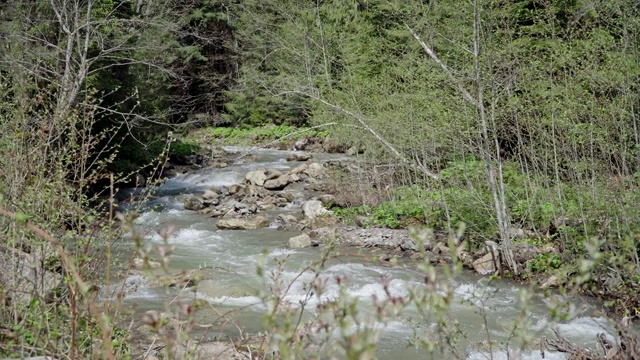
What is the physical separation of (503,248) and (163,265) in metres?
7.27

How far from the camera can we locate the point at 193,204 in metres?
14.1

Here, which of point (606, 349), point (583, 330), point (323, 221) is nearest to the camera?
point (606, 349)

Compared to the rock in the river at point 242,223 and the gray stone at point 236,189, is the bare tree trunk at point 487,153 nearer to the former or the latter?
the rock in the river at point 242,223

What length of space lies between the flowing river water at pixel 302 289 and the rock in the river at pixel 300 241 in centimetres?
21

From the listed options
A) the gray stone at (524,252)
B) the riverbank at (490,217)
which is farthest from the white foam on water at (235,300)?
the gray stone at (524,252)

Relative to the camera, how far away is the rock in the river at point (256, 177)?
16.3 m

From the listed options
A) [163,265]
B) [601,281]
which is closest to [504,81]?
[601,281]

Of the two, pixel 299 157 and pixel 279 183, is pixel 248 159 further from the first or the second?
pixel 279 183

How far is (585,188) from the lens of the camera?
734cm

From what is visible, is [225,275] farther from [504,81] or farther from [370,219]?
[504,81]

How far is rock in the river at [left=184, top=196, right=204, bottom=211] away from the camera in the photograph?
551 inches

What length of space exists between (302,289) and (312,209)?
31.8 feet

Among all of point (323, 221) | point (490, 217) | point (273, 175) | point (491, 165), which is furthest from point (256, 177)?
point (491, 165)

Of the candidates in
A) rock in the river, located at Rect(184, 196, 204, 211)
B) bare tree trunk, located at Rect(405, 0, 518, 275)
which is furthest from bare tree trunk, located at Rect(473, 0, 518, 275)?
rock in the river, located at Rect(184, 196, 204, 211)
